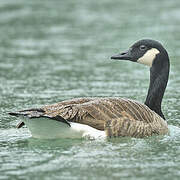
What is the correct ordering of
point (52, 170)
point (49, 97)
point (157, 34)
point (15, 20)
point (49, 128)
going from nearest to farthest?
point (52, 170)
point (49, 128)
point (49, 97)
point (157, 34)
point (15, 20)

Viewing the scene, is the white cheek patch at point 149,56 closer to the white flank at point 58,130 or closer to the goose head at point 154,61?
the goose head at point 154,61

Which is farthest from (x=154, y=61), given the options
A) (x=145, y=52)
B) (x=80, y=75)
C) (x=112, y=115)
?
(x=80, y=75)

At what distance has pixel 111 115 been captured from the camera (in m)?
9.75

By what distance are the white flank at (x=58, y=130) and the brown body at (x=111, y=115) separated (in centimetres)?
9

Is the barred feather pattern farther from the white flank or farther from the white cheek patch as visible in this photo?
the white cheek patch

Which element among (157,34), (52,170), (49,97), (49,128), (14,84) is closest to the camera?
(52,170)

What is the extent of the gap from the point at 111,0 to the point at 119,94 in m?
16.2

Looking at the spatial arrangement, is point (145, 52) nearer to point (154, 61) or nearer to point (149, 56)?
point (149, 56)

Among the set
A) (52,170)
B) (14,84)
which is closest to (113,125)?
(52,170)

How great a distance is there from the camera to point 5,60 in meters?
17.6

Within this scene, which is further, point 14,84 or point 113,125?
point 14,84

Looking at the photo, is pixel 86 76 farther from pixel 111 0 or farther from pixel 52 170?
pixel 111 0

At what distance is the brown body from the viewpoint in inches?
372

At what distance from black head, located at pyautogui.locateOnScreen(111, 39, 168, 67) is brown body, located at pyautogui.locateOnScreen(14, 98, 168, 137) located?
4.02 feet
